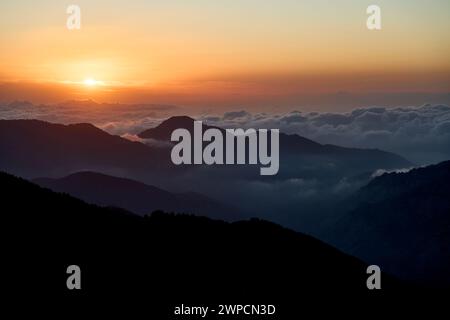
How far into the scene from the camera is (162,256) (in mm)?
94188

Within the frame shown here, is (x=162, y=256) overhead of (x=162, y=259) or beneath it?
overhead

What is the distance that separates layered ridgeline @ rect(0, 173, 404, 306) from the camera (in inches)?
3268

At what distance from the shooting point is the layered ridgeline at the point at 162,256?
83000 mm

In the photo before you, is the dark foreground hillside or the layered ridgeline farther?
the layered ridgeline

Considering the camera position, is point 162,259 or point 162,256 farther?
point 162,256

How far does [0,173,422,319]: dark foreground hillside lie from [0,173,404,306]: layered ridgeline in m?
0.14

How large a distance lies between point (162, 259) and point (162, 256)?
1.16 m

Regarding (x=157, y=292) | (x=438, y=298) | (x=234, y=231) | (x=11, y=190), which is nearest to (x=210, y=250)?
(x=234, y=231)

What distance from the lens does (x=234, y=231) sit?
113625mm

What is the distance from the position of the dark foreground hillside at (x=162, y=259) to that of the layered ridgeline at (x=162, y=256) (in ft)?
0.47

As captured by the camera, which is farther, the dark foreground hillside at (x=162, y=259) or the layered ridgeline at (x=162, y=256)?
the layered ridgeline at (x=162, y=256)

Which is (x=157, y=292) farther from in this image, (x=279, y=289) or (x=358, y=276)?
(x=358, y=276)

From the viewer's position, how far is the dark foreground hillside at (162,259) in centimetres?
8138
